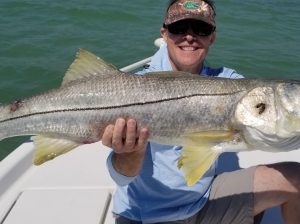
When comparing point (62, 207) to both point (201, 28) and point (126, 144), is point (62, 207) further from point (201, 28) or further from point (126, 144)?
point (201, 28)

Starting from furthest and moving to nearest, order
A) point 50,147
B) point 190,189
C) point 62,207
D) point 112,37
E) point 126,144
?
point 112,37, point 62,207, point 190,189, point 50,147, point 126,144

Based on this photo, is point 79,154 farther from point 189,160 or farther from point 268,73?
point 268,73

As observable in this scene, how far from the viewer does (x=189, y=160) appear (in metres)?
2.58

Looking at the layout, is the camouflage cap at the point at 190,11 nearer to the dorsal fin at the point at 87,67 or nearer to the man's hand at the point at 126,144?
Answer: the dorsal fin at the point at 87,67

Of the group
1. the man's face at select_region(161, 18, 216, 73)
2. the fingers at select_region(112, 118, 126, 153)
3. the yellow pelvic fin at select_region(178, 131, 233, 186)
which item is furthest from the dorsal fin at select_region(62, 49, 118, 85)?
the man's face at select_region(161, 18, 216, 73)

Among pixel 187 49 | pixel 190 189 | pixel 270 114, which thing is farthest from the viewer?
pixel 187 49

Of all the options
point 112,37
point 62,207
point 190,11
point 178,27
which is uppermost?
point 190,11

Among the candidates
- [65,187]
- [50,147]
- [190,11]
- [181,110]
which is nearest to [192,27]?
[190,11]

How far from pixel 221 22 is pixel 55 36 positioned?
15.8 ft

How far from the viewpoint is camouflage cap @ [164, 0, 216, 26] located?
3.22 m

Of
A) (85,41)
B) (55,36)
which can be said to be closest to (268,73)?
(85,41)

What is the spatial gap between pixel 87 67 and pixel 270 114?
1056 millimetres

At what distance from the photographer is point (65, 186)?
375cm

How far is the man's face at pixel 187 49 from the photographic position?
3.20m
